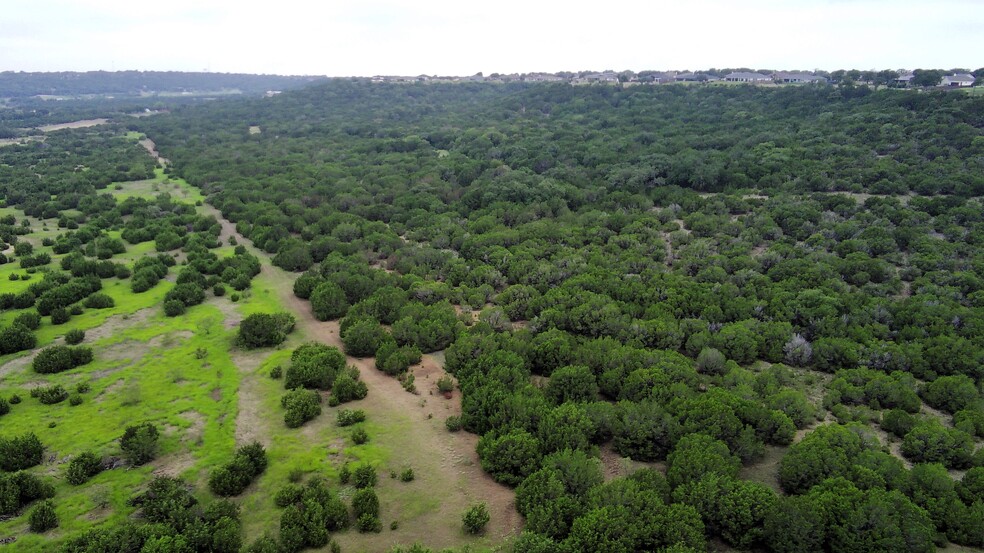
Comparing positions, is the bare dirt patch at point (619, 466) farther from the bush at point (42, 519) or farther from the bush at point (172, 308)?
the bush at point (172, 308)

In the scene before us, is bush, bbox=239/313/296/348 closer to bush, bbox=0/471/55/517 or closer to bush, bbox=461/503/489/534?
bush, bbox=0/471/55/517

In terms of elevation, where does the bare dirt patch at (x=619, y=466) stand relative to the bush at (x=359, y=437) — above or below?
below

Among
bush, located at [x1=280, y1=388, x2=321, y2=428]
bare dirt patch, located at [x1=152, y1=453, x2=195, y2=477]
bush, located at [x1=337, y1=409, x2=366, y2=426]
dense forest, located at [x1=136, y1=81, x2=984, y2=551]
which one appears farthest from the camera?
bush, located at [x1=337, y1=409, x2=366, y2=426]

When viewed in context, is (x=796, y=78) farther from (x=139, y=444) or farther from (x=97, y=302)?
(x=139, y=444)

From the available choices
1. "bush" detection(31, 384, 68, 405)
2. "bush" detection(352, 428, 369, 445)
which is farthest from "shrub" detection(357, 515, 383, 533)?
"bush" detection(31, 384, 68, 405)

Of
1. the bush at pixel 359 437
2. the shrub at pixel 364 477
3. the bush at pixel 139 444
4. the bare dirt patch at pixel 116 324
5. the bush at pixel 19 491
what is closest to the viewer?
the bush at pixel 19 491

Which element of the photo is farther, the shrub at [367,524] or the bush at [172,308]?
the bush at [172,308]

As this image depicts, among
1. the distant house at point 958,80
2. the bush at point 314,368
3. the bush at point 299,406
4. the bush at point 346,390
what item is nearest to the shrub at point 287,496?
the bush at point 299,406
